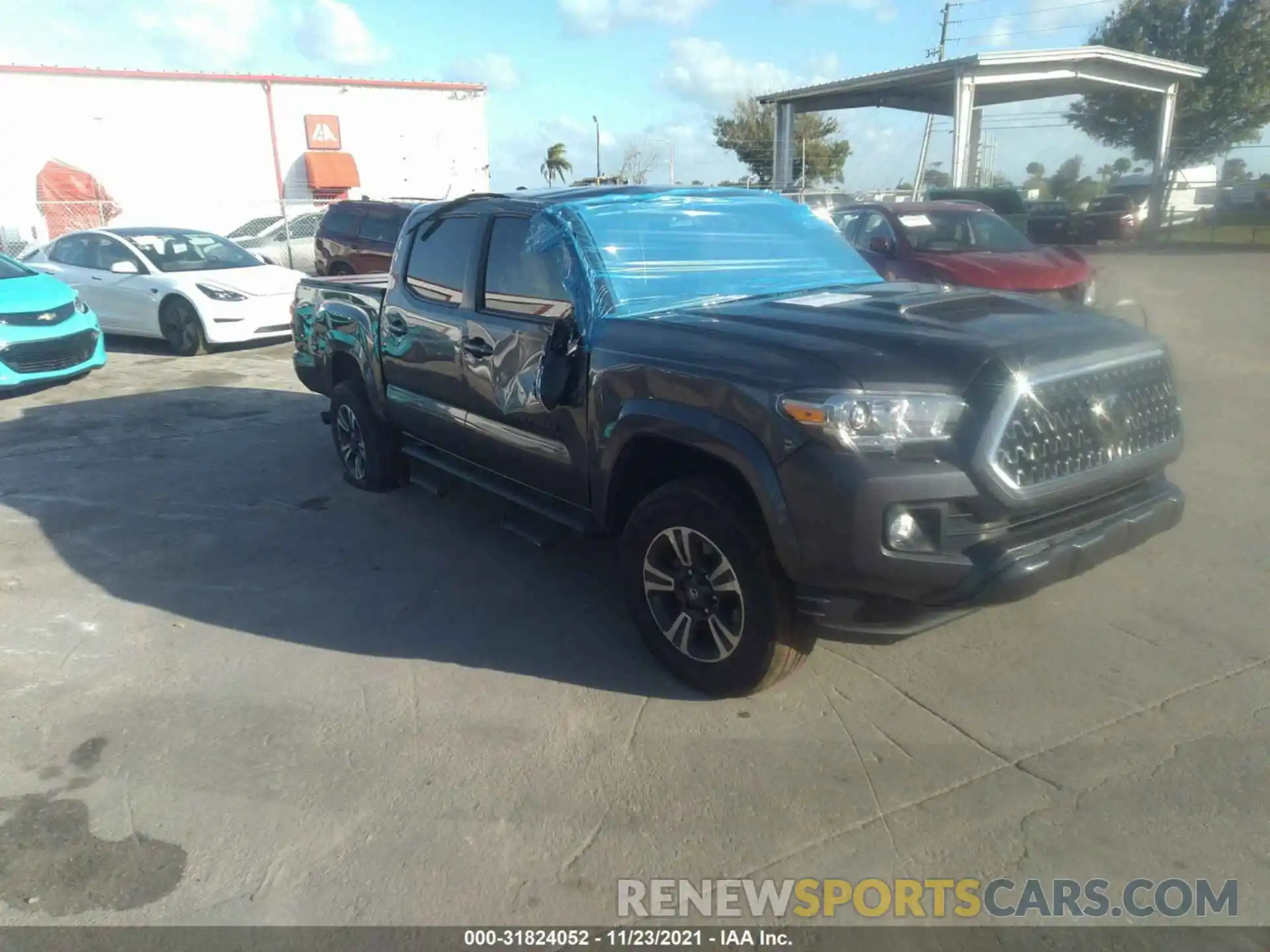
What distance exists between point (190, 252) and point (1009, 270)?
33.4 feet

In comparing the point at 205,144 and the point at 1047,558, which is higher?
the point at 205,144

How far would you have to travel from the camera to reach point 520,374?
14.7ft

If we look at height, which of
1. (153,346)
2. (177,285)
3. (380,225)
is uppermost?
(380,225)

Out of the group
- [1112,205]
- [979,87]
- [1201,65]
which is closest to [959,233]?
[979,87]

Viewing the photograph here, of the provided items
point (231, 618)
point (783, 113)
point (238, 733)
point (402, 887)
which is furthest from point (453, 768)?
point (783, 113)

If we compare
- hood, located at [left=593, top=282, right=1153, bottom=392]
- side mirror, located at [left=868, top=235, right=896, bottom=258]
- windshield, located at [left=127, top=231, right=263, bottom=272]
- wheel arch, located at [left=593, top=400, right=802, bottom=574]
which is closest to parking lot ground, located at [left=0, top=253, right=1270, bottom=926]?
wheel arch, located at [left=593, top=400, right=802, bottom=574]

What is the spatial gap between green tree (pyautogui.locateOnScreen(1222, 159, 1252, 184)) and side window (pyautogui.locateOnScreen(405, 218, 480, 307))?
34782mm

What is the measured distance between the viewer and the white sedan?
12.1 metres

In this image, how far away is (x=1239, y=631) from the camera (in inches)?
163

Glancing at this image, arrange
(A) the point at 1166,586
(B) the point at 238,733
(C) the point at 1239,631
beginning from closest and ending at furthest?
(B) the point at 238,733 < (C) the point at 1239,631 < (A) the point at 1166,586

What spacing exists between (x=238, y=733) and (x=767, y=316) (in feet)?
8.52

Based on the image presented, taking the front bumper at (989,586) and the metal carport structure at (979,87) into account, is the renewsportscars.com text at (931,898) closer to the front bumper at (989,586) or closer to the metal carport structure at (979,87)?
the front bumper at (989,586)

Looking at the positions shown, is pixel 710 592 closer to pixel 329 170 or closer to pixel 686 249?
pixel 686 249

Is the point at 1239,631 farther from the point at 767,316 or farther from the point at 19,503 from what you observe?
the point at 19,503
